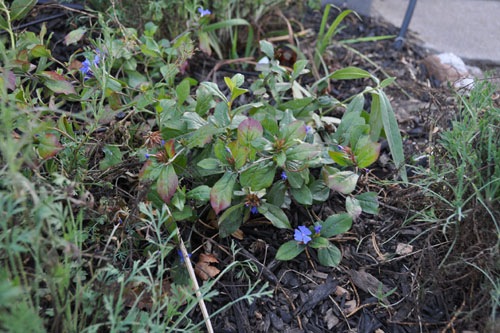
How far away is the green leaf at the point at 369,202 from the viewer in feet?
5.12

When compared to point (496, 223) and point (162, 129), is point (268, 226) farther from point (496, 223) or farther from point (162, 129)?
point (496, 223)

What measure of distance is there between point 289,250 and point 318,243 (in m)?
0.09

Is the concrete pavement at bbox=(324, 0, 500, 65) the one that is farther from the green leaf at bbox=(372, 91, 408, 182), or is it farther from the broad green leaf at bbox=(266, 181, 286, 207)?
the broad green leaf at bbox=(266, 181, 286, 207)

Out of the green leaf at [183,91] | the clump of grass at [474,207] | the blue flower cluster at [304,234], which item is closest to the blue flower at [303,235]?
the blue flower cluster at [304,234]

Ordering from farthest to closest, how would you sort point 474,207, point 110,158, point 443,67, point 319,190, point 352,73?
point 443,67 → point 352,73 → point 319,190 → point 110,158 → point 474,207

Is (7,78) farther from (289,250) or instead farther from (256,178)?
(289,250)

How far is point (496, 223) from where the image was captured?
4.24 ft

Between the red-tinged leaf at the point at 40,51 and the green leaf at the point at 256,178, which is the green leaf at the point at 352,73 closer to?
the green leaf at the point at 256,178

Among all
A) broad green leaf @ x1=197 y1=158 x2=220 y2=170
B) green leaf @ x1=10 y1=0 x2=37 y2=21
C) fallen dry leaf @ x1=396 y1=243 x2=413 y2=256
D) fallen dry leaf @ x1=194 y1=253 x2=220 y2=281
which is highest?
green leaf @ x1=10 y1=0 x2=37 y2=21

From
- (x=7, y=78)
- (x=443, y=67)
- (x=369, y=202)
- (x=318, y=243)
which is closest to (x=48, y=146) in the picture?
(x=7, y=78)

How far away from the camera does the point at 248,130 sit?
1477 millimetres

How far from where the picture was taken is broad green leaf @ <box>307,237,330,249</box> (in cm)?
152

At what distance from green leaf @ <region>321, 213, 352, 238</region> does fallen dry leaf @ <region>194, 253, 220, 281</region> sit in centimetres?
34

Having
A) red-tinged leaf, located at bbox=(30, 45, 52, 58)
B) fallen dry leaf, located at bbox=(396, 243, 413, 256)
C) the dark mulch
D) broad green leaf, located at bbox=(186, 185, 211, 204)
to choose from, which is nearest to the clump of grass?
the dark mulch
